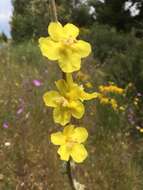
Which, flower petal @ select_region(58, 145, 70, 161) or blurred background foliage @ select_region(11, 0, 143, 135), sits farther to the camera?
blurred background foliage @ select_region(11, 0, 143, 135)

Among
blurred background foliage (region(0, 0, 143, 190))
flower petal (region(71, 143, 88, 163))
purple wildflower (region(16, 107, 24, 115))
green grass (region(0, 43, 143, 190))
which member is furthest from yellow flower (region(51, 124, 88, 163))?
purple wildflower (region(16, 107, 24, 115))

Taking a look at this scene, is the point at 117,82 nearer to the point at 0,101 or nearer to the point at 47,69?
the point at 47,69

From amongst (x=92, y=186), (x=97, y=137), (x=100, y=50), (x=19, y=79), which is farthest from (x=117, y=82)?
(x=100, y=50)

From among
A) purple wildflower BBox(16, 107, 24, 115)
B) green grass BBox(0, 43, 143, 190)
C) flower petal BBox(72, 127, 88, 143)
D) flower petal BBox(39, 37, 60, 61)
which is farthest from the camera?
purple wildflower BBox(16, 107, 24, 115)

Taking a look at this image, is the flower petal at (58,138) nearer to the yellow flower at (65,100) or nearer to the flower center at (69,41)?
the yellow flower at (65,100)

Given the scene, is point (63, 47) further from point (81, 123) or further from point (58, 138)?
point (81, 123)

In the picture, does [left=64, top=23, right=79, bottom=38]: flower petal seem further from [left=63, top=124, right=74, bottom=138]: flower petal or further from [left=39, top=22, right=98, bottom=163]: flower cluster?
[left=63, top=124, right=74, bottom=138]: flower petal

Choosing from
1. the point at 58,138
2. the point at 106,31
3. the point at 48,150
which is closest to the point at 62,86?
the point at 58,138

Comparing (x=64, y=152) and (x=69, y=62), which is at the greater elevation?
(x=69, y=62)
